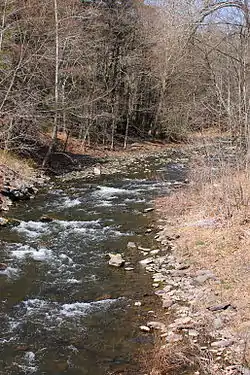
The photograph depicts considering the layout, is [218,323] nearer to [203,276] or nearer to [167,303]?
[167,303]

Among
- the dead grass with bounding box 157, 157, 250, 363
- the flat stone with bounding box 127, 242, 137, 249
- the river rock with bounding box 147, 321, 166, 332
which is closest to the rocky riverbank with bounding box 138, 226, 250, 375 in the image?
the river rock with bounding box 147, 321, 166, 332

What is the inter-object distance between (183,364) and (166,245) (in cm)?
516

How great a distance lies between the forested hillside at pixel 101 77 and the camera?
52.0ft

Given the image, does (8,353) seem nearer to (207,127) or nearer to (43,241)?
(43,241)

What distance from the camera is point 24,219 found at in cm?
1306

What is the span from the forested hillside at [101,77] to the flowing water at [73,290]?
13.8ft

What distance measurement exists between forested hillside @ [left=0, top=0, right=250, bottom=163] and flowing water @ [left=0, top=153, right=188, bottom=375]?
4.21 m

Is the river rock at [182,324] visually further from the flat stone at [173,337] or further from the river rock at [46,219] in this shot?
the river rock at [46,219]

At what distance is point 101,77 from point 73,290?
23.2 m

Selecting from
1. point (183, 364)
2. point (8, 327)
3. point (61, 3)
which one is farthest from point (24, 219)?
point (61, 3)

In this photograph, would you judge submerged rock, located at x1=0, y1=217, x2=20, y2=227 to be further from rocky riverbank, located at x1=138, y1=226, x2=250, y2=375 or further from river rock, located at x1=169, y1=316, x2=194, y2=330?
river rock, located at x1=169, y1=316, x2=194, y2=330

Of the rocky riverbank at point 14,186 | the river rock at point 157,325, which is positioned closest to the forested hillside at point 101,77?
the rocky riverbank at point 14,186

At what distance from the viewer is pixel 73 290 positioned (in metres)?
8.45

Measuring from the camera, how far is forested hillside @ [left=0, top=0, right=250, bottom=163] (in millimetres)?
15836
